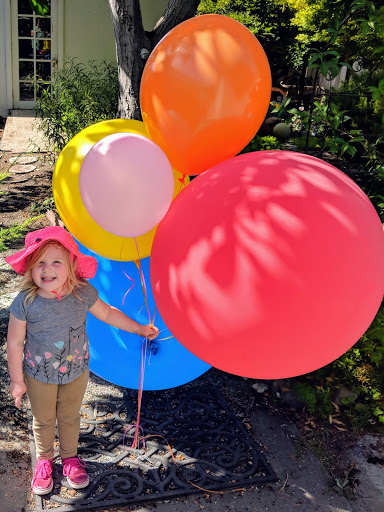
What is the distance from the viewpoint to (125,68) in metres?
4.39

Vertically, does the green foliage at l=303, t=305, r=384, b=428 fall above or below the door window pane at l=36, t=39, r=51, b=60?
below

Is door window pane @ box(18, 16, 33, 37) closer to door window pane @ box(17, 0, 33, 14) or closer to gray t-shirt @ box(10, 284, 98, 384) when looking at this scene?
door window pane @ box(17, 0, 33, 14)

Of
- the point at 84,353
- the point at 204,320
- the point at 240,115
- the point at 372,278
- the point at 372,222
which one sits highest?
the point at 240,115

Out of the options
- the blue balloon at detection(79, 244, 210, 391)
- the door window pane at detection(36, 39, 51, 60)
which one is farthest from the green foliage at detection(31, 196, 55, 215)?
the door window pane at detection(36, 39, 51, 60)

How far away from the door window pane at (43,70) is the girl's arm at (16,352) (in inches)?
309

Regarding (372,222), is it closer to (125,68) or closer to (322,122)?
(322,122)

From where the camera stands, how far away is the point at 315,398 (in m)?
3.43

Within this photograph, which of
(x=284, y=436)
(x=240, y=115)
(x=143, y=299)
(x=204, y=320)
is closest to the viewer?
(x=204, y=320)

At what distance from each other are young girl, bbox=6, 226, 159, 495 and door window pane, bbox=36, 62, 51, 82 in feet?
25.4

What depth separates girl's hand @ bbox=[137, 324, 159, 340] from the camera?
8.59ft

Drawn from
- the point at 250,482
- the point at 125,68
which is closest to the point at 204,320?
the point at 250,482

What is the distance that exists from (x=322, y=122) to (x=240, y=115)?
1854mm

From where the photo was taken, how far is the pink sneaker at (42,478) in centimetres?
259

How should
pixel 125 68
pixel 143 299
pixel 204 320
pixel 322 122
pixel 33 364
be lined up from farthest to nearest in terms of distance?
pixel 125 68, pixel 322 122, pixel 143 299, pixel 33 364, pixel 204 320
